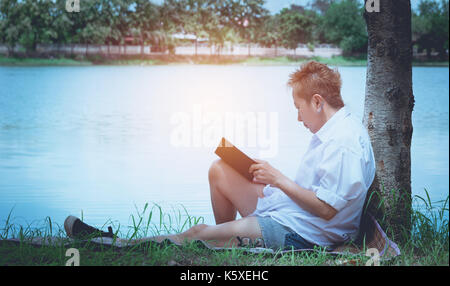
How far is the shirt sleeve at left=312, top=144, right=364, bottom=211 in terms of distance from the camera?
2510 millimetres

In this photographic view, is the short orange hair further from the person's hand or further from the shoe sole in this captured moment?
the shoe sole

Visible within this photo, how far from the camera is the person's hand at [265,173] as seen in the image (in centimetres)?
265

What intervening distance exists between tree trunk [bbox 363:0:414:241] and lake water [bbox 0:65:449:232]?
64cm

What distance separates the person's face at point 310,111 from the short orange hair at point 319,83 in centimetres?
3

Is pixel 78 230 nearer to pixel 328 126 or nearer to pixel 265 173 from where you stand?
pixel 265 173

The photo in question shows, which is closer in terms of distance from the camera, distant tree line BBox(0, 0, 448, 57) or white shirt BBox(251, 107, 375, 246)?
white shirt BBox(251, 107, 375, 246)

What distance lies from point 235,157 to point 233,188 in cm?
21

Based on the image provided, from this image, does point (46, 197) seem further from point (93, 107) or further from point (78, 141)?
point (93, 107)

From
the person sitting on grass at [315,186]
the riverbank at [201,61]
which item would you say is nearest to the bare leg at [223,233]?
the person sitting on grass at [315,186]

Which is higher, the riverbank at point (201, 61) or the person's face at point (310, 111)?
the riverbank at point (201, 61)

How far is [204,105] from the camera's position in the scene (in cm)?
958

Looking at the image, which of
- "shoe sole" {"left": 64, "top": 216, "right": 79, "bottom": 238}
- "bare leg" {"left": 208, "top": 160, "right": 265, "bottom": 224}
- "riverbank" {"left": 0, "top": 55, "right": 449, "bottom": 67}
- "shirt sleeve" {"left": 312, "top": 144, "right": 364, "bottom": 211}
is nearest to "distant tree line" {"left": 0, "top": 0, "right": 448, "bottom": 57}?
"riverbank" {"left": 0, "top": 55, "right": 449, "bottom": 67}

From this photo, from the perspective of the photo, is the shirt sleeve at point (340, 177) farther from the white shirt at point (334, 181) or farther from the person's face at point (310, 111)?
the person's face at point (310, 111)
